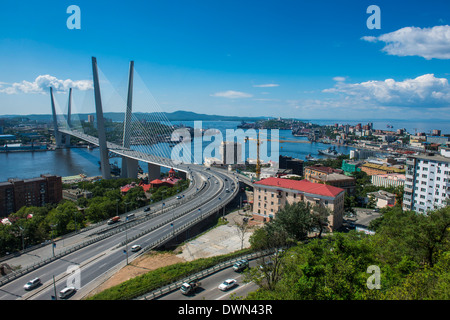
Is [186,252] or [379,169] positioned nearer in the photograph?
[186,252]

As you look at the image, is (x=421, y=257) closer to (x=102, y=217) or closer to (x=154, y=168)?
(x=102, y=217)

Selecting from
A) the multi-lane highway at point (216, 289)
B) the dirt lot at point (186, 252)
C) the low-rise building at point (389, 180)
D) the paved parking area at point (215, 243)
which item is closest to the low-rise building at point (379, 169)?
the low-rise building at point (389, 180)

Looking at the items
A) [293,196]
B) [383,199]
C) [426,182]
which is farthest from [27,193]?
[426,182]

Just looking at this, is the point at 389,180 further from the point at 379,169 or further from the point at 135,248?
the point at 135,248

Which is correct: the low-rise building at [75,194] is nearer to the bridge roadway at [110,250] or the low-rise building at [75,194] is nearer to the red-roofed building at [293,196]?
the bridge roadway at [110,250]

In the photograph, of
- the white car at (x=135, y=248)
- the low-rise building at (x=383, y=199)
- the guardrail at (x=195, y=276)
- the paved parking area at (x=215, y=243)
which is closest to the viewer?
the guardrail at (x=195, y=276)
